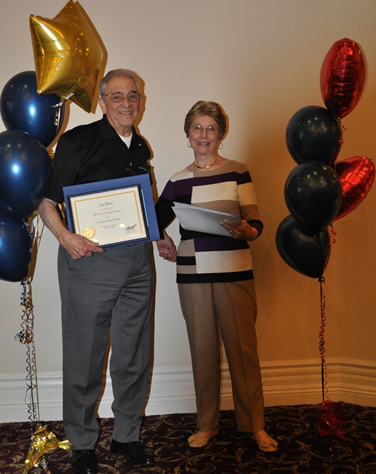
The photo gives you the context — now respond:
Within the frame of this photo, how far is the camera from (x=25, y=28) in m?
2.69

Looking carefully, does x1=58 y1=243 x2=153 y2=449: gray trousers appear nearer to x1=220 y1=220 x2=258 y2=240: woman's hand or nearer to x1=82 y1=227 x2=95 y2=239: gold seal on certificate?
x1=82 y1=227 x2=95 y2=239: gold seal on certificate

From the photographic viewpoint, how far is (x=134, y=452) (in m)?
2.16

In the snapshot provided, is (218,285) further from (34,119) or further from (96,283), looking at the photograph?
(34,119)

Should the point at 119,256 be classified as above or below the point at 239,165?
below

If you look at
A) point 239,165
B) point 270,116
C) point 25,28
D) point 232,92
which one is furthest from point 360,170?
point 25,28

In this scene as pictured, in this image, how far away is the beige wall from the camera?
9.02ft

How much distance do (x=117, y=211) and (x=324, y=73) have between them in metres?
1.11

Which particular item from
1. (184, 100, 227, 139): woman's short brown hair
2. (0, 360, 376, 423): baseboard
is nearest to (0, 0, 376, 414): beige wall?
(0, 360, 376, 423): baseboard

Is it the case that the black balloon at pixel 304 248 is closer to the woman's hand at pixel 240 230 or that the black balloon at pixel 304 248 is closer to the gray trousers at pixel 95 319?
the woman's hand at pixel 240 230

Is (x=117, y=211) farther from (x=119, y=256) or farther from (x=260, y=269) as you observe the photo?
(x=260, y=269)

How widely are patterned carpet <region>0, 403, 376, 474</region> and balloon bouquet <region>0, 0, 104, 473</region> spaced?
311 millimetres

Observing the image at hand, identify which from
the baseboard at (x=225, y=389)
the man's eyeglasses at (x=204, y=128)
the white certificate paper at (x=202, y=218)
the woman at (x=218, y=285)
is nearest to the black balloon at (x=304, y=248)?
the woman at (x=218, y=285)

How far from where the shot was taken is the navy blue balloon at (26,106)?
1.96 m

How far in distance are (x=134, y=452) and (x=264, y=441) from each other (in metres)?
0.60
